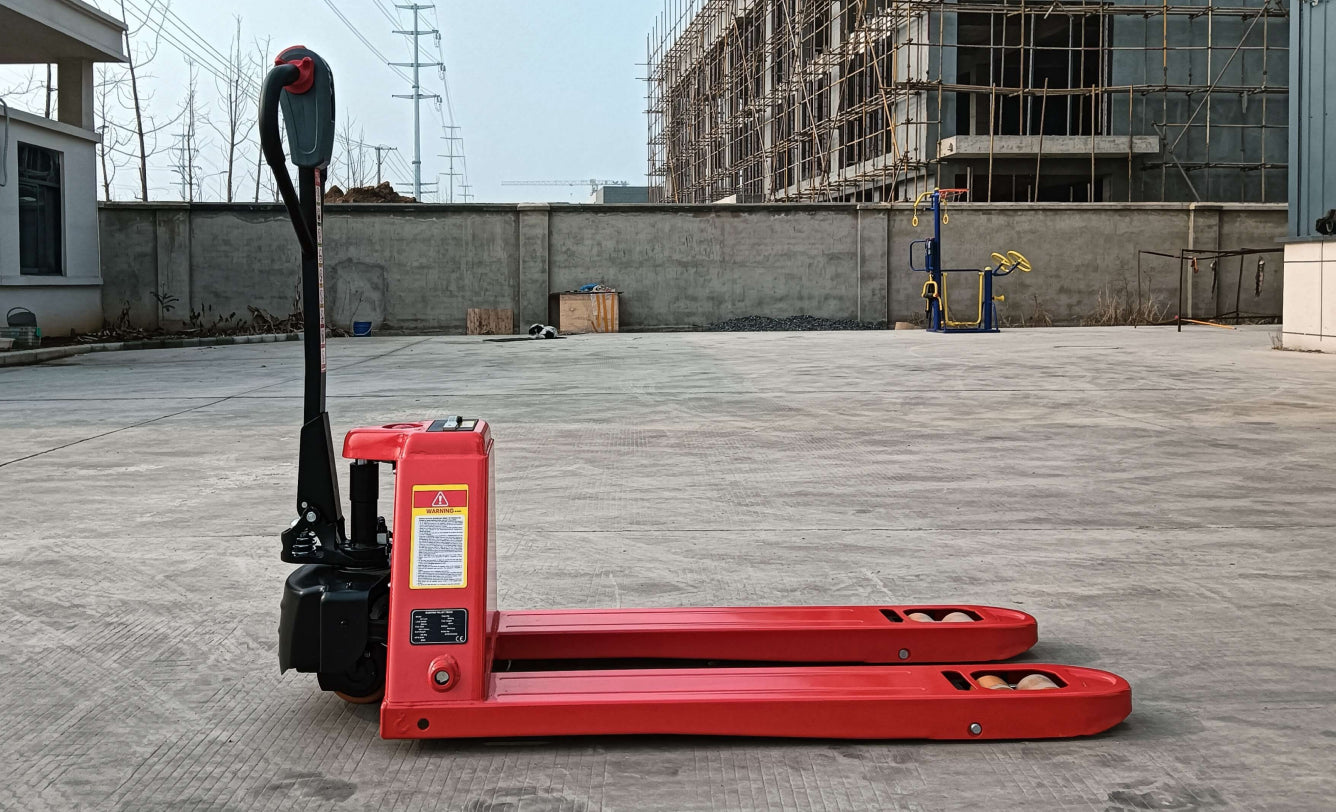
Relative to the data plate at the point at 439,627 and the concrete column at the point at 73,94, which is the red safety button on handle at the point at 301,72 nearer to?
the data plate at the point at 439,627

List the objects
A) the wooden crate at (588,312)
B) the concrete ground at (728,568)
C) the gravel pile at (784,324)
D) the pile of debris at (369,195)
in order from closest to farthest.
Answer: the concrete ground at (728,568)
the wooden crate at (588,312)
the gravel pile at (784,324)
the pile of debris at (369,195)

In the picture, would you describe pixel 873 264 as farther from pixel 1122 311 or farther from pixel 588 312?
pixel 588 312

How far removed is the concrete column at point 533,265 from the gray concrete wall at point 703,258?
0.10ft

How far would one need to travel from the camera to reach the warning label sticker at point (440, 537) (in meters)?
2.70

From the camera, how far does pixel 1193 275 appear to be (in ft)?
83.8

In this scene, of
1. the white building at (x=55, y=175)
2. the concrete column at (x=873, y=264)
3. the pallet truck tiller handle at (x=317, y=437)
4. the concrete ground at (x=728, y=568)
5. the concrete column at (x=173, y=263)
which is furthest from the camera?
the concrete column at (x=873, y=264)

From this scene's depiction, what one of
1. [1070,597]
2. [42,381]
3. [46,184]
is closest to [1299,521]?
[1070,597]

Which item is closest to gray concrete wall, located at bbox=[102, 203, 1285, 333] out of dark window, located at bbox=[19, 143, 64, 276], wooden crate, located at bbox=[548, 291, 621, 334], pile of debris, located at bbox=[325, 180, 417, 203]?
wooden crate, located at bbox=[548, 291, 621, 334]

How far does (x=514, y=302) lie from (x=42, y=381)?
1331 centimetres

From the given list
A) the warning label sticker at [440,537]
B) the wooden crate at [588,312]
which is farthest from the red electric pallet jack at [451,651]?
the wooden crate at [588,312]

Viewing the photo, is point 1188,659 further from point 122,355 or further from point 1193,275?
point 1193,275

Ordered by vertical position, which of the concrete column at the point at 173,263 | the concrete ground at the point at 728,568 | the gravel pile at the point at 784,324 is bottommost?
the concrete ground at the point at 728,568

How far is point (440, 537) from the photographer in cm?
271

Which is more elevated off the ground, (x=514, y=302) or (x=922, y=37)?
(x=922, y=37)
